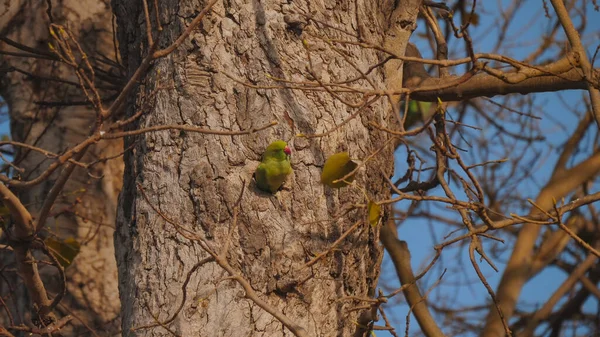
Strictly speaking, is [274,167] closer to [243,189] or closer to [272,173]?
[272,173]

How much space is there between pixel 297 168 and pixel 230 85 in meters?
0.32

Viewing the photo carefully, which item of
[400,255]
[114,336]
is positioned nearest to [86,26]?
[114,336]

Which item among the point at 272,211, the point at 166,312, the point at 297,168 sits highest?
the point at 297,168

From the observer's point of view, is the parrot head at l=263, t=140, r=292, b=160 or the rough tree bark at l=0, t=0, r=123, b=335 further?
the rough tree bark at l=0, t=0, r=123, b=335

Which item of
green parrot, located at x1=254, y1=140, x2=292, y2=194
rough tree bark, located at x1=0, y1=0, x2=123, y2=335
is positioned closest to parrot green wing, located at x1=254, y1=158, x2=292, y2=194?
green parrot, located at x1=254, y1=140, x2=292, y2=194

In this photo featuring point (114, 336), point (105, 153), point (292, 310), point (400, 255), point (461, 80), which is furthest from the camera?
point (105, 153)

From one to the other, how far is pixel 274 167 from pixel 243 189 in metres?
0.15

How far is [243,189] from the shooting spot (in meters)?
1.88

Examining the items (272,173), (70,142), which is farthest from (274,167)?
(70,142)

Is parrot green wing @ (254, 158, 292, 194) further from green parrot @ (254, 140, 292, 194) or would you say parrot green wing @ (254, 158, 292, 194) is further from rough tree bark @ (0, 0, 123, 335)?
rough tree bark @ (0, 0, 123, 335)

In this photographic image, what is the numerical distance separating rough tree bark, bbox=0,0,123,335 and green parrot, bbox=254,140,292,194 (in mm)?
2096

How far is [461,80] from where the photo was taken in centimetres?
212

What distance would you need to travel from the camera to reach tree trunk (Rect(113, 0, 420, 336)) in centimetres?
198

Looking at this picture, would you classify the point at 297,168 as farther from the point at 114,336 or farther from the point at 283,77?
the point at 114,336
